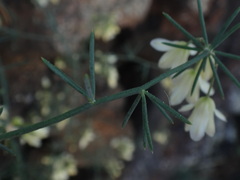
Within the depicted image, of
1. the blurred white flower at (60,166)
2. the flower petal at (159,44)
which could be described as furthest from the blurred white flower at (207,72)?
the blurred white flower at (60,166)

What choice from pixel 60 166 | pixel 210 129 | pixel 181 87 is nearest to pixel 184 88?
pixel 181 87

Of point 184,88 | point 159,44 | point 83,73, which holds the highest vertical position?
point 83,73

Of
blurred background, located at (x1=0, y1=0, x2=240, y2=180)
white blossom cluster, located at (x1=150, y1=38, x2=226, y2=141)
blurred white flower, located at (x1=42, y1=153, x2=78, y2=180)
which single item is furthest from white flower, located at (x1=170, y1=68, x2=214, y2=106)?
blurred white flower, located at (x1=42, y1=153, x2=78, y2=180)

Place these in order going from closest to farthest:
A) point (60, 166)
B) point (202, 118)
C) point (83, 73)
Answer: point (202, 118) → point (60, 166) → point (83, 73)

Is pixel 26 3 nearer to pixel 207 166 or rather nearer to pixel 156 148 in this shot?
pixel 156 148

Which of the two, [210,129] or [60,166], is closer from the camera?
[210,129]

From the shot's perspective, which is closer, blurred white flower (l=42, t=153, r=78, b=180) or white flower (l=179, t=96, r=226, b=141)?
white flower (l=179, t=96, r=226, b=141)

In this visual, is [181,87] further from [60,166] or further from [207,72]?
[60,166]

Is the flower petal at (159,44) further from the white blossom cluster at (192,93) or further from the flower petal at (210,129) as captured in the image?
the flower petal at (210,129)

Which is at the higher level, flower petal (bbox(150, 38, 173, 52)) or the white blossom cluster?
flower petal (bbox(150, 38, 173, 52))

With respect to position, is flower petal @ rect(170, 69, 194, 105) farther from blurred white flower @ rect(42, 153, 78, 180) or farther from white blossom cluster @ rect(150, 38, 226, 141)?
blurred white flower @ rect(42, 153, 78, 180)
